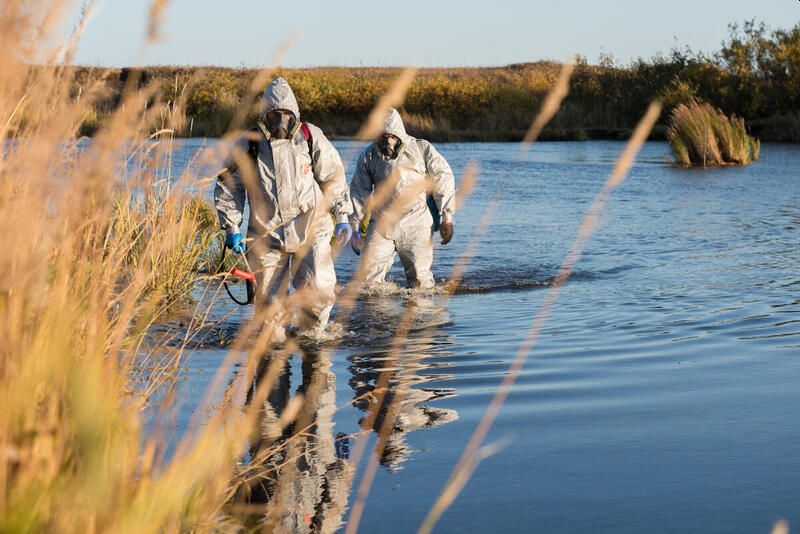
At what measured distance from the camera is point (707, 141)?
29.4 meters

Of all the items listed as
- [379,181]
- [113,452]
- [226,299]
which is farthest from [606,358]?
[113,452]

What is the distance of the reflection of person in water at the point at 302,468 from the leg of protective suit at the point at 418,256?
428cm

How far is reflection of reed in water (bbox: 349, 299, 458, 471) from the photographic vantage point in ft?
19.2

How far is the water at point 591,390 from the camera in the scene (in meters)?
4.75

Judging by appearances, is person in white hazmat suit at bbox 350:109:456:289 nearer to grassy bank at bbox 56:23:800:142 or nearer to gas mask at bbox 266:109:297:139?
gas mask at bbox 266:109:297:139

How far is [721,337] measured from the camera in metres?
8.86

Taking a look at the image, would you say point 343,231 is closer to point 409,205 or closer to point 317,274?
point 317,274

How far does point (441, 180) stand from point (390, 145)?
0.62 m

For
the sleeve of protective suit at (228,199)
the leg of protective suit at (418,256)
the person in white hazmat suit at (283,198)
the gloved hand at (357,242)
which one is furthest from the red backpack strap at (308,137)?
the leg of protective suit at (418,256)

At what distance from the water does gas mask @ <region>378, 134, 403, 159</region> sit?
1.42 m

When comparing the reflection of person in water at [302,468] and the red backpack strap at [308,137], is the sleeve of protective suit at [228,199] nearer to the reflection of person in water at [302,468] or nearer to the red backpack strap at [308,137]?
the red backpack strap at [308,137]

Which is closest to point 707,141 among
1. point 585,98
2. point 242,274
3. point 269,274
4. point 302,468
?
point 585,98

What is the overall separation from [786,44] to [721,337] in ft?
118

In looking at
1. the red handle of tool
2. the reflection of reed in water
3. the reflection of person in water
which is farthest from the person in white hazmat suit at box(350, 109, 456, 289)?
the reflection of person in water
